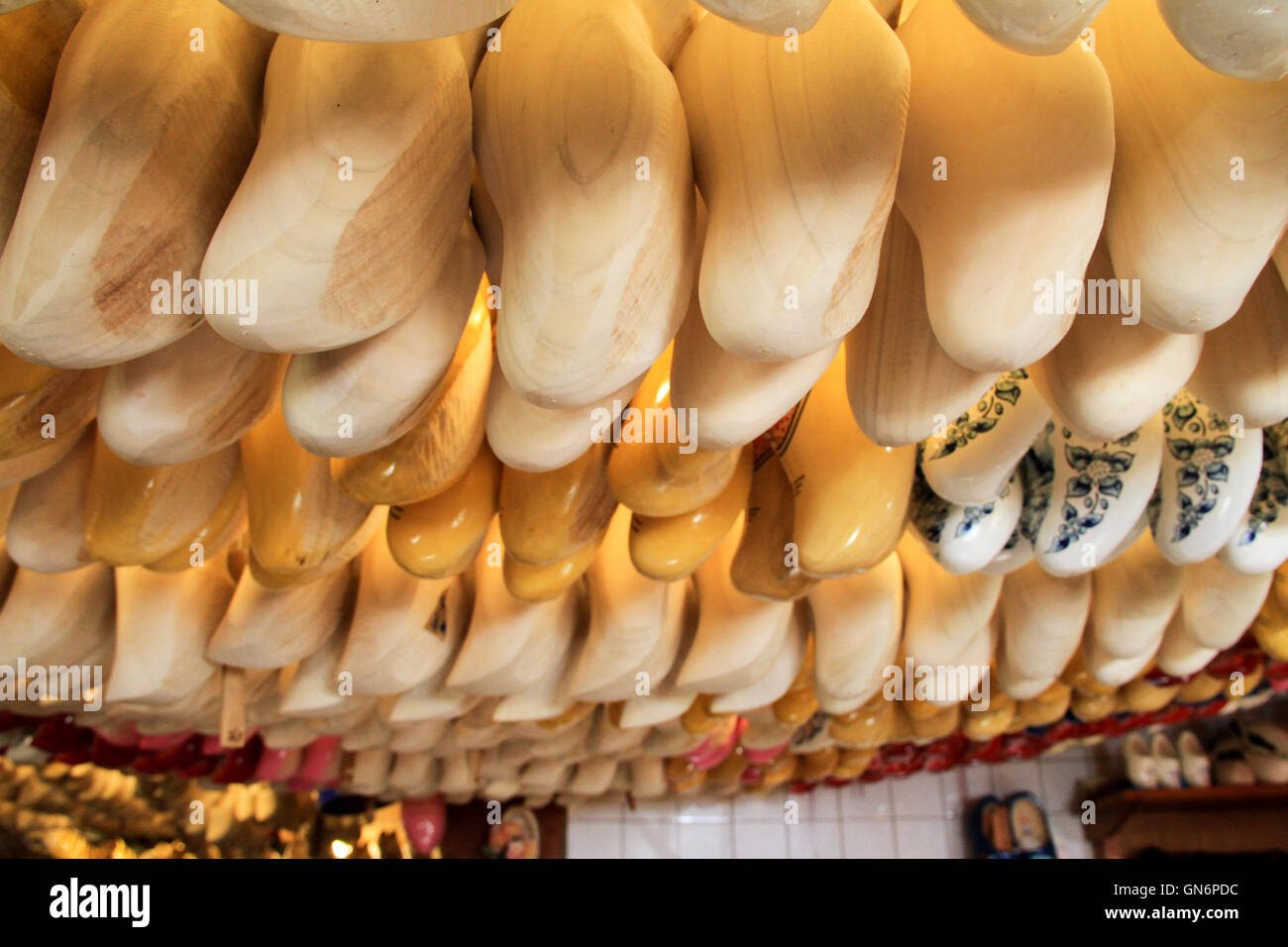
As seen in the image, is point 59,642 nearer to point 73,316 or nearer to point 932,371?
point 73,316

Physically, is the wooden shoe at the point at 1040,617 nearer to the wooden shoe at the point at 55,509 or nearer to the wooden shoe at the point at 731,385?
the wooden shoe at the point at 731,385

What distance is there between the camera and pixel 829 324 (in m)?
0.33

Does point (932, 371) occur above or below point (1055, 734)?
above

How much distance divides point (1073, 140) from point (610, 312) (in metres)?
0.16

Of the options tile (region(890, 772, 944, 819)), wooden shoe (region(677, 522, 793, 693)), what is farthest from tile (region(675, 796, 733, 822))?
wooden shoe (region(677, 522, 793, 693))

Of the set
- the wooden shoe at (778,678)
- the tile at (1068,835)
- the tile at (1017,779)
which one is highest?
the wooden shoe at (778,678)

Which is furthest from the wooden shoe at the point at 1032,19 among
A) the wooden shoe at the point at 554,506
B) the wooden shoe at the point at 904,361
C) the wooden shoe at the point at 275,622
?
the wooden shoe at the point at 275,622

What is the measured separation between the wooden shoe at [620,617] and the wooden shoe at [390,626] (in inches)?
4.6

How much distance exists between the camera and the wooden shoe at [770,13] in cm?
24

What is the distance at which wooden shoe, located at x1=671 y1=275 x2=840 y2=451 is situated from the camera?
0.39 metres

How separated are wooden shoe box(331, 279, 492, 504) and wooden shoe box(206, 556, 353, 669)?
241 mm

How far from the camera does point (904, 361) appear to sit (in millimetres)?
416

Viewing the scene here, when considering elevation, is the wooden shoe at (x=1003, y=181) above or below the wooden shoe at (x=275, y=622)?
above
